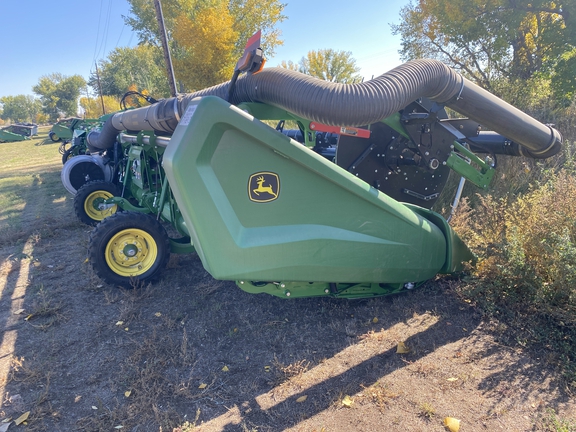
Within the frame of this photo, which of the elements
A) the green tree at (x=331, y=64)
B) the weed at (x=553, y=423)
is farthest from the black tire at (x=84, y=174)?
the green tree at (x=331, y=64)

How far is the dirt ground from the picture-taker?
2.46 metres

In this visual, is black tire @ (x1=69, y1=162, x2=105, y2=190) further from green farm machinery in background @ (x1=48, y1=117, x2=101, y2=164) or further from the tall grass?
the tall grass

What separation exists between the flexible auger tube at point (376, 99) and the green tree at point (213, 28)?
60.9ft

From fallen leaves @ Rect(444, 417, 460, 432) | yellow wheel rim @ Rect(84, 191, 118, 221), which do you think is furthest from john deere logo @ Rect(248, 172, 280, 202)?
yellow wheel rim @ Rect(84, 191, 118, 221)

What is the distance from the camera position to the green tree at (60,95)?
248ft

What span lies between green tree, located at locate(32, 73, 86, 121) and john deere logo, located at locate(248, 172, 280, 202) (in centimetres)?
8477

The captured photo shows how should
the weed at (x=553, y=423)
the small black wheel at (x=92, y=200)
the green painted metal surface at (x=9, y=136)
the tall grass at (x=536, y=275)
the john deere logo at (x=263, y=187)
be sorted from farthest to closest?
the green painted metal surface at (x=9, y=136) < the small black wheel at (x=92, y=200) < the tall grass at (x=536, y=275) < the john deere logo at (x=263, y=187) < the weed at (x=553, y=423)

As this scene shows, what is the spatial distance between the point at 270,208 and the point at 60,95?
89.0 metres

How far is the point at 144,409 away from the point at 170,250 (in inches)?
79.2

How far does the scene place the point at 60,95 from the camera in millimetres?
76438

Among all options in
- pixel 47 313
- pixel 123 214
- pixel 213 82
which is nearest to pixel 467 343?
pixel 123 214

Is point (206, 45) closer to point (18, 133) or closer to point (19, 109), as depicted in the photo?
point (18, 133)

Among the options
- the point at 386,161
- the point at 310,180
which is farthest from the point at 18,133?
the point at 310,180

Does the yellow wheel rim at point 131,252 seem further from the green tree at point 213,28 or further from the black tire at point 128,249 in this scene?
the green tree at point 213,28
